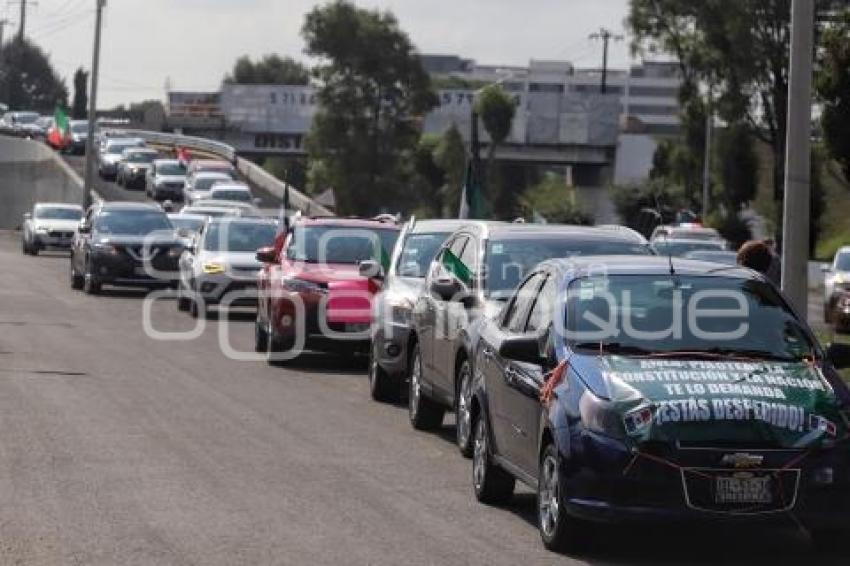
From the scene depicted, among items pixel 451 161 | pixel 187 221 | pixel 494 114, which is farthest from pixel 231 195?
pixel 494 114

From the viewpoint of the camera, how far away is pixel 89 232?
36.8m

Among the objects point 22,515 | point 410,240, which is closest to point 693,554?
point 22,515

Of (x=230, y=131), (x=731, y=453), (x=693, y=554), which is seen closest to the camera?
(x=731, y=453)

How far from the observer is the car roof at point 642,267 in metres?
11.7

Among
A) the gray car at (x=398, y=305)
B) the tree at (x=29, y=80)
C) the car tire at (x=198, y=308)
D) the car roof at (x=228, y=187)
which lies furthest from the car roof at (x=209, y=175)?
the tree at (x=29, y=80)

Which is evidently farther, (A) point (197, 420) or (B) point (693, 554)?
(A) point (197, 420)

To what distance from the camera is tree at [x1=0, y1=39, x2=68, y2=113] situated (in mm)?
174625

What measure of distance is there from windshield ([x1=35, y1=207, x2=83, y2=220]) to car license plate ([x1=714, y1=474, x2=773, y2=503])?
44.6 metres

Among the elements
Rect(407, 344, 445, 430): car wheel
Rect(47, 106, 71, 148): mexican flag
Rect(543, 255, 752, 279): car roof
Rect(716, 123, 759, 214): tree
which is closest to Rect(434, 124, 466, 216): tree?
Rect(47, 106, 71, 148): mexican flag

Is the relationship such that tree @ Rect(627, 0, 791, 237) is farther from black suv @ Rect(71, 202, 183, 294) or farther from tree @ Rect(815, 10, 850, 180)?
tree @ Rect(815, 10, 850, 180)

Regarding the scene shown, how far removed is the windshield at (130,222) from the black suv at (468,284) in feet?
67.8

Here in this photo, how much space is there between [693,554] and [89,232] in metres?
27.4

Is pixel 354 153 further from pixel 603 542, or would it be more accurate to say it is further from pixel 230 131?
pixel 603 542

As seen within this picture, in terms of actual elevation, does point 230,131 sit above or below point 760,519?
above
